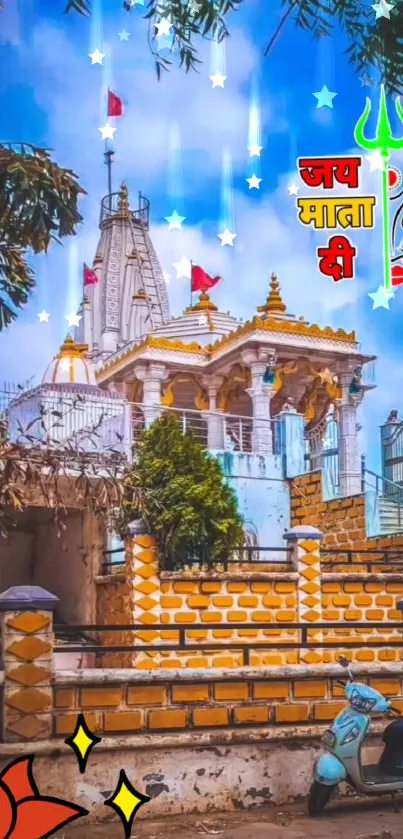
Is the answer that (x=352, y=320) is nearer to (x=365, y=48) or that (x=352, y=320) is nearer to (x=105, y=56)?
(x=365, y=48)

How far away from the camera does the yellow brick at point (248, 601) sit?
518cm

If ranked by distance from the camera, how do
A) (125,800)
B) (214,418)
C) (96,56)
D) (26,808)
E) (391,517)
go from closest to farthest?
(26,808) → (125,800) → (96,56) → (214,418) → (391,517)

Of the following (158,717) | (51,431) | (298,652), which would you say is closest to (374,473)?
(298,652)

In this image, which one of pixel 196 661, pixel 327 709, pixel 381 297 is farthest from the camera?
pixel 196 661

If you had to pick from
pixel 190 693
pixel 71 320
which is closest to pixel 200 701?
pixel 190 693

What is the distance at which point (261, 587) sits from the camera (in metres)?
5.23

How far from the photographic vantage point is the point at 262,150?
Result: 12.6 feet

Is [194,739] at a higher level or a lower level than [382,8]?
lower

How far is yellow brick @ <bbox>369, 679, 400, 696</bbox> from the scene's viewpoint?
Answer: 3881 mm

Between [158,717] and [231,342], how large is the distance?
67.2 inches

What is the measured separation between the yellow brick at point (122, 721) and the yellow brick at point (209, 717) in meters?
0.20

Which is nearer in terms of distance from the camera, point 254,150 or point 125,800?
point 125,800

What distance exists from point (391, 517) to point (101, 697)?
3.09m

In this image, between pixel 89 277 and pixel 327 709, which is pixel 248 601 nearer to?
pixel 327 709
